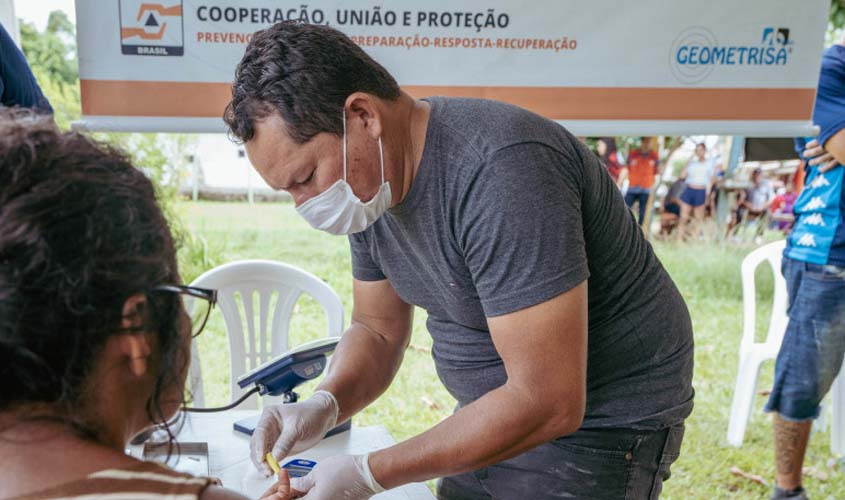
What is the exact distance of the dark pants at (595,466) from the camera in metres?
1.49

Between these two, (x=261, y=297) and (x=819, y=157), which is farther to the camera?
(x=819, y=157)

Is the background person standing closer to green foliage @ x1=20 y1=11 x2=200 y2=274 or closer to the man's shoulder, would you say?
green foliage @ x1=20 y1=11 x2=200 y2=274

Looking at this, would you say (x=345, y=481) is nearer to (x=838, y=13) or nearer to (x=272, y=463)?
(x=272, y=463)

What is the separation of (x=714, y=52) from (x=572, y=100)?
0.50 metres

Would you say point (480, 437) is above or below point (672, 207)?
above

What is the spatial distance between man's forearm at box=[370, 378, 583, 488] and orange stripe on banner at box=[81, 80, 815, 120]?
1.35m

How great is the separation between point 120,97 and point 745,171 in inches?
302

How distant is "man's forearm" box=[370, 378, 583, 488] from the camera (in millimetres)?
1303

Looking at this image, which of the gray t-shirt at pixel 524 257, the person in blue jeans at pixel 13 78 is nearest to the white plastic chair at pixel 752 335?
the gray t-shirt at pixel 524 257

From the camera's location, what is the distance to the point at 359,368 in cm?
178

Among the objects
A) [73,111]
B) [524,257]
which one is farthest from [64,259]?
[73,111]

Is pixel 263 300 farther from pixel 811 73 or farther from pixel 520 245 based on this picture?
pixel 811 73

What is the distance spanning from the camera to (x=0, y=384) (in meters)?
0.72

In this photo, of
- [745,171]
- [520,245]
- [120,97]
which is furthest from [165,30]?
[745,171]
